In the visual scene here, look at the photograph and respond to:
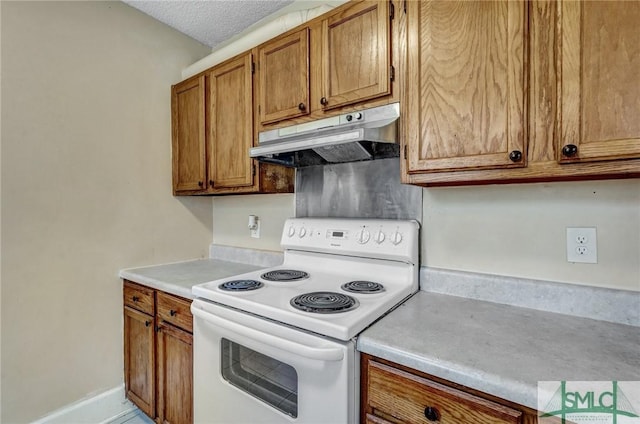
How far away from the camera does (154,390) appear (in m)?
1.75

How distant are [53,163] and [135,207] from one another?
18.9 inches

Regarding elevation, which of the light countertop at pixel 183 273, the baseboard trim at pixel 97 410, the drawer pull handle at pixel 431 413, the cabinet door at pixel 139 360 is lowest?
the baseboard trim at pixel 97 410

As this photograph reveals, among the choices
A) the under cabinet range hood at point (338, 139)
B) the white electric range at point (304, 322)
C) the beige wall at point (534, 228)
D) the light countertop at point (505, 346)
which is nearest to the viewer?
the light countertop at point (505, 346)

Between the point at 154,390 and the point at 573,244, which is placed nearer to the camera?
the point at 573,244

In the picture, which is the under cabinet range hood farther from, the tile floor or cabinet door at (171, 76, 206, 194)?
the tile floor

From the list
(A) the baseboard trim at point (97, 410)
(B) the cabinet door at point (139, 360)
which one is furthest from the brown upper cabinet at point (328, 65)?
(A) the baseboard trim at point (97, 410)

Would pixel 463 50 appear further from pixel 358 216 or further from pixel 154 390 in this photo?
pixel 154 390

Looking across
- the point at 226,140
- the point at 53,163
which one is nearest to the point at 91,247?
the point at 53,163

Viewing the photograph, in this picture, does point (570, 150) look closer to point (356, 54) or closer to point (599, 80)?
point (599, 80)

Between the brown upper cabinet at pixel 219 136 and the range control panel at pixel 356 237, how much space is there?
0.31 meters

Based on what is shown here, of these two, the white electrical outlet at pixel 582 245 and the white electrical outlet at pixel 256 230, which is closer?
the white electrical outlet at pixel 582 245

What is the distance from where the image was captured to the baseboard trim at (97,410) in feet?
5.62

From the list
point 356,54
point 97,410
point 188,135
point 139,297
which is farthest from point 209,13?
point 97,410

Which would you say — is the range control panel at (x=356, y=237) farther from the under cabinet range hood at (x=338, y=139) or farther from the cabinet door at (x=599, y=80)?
the cabinet door at (x=599, y=80)
